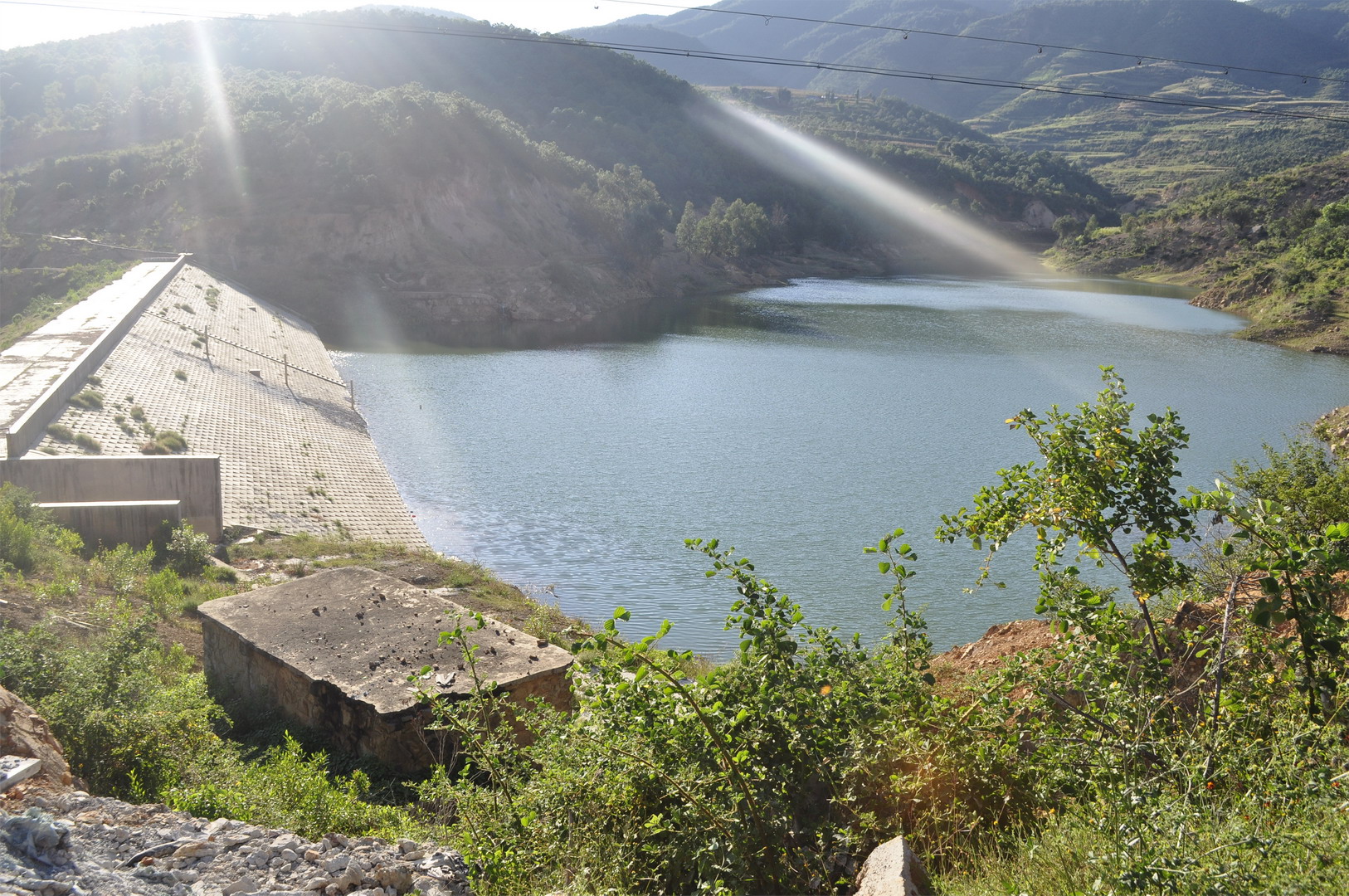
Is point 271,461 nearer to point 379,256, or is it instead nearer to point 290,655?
point 290,655

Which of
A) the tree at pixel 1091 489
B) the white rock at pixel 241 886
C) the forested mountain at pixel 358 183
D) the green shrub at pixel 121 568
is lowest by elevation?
the green shrub at pixel 121 568

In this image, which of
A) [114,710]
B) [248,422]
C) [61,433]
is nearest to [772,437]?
[248,422]

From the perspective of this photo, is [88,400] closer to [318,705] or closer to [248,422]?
[248,422]

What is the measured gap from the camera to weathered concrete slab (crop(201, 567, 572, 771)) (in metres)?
7.38

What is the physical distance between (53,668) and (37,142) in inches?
2979

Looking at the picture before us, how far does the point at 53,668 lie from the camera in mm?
6672

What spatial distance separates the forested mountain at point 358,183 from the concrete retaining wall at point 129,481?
72.0 ft

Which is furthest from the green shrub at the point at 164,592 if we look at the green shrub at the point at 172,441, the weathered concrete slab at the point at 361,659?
the green shrub at the point at 172,441

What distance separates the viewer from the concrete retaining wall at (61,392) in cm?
1616

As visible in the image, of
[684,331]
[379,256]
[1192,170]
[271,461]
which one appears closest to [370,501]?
[271,461]

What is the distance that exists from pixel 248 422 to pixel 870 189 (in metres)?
98.7

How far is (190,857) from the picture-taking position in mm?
4305

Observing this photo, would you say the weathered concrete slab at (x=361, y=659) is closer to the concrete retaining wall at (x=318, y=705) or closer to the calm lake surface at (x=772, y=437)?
the concrete retaining wall at (x=318, y=705)

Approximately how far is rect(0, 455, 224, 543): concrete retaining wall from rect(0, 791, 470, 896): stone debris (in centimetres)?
1211
